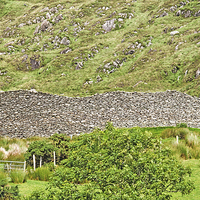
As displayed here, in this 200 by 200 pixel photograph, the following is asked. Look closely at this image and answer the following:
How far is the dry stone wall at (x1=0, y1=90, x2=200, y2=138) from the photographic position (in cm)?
3069

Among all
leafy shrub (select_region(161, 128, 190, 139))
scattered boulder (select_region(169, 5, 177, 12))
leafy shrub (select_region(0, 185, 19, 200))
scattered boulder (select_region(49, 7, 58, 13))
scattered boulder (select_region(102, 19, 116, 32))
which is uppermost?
scattered boulder (select_region(49, 7, 58, 13))

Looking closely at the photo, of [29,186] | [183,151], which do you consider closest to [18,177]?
[29,186]

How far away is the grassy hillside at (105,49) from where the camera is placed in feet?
236

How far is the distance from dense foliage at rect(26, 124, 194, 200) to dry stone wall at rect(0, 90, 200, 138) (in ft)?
66.6

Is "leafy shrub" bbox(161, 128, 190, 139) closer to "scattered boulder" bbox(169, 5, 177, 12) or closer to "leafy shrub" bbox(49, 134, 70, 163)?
"leafy shrub" bbox(49, 134, 70, 163)

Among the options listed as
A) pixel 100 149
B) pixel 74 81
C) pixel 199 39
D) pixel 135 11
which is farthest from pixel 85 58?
pixel 100 149

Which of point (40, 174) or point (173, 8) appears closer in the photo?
point (40, 174)

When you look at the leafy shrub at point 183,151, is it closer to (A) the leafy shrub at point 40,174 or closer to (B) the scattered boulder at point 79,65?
(A) the leafy shrub at point 40,174

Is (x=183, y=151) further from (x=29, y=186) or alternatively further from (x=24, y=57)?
(x=24, y=57)

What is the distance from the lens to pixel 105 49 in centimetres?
9981

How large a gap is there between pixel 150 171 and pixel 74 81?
237ft

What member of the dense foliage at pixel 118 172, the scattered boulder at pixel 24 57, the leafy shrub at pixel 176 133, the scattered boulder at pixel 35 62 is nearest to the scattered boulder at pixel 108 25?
the scattered boulder at pixel 35 62

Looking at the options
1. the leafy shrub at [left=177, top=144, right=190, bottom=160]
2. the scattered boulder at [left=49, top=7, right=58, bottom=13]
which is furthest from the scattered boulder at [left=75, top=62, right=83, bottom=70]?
the scattered boulder at [left=49, top=7, right=58, bottom=13]

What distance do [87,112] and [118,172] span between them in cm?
2671
